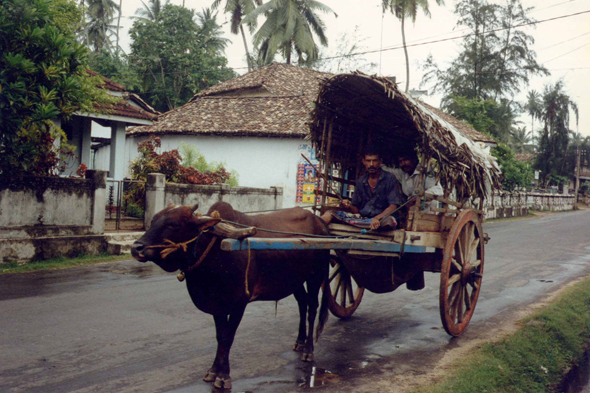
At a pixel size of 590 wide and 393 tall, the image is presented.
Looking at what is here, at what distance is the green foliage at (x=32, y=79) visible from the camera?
9.42 m

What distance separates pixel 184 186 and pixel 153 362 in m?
8.93

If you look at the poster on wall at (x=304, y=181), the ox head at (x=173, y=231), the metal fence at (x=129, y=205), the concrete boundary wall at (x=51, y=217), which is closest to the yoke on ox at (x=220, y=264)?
the ox head at (x=173, y=231)

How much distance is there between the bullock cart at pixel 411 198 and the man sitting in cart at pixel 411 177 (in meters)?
0.07

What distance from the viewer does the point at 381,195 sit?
617cm

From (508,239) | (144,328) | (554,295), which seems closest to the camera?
(144,328)

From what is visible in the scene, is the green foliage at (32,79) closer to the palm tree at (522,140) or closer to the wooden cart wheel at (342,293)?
the wooden cart wheel at (342,293)

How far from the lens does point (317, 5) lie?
30.1m

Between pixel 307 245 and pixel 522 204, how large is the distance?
33.7 m

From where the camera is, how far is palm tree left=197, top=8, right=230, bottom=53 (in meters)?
32.3

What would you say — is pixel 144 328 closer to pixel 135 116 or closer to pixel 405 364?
pixel 405 364

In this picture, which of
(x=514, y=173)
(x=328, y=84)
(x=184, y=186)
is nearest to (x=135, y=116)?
(x=184, y=186)

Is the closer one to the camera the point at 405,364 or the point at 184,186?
the point at 405,364

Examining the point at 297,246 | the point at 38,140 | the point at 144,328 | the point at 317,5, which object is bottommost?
the point at 144,328

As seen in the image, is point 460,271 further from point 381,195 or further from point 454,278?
point 381,195
